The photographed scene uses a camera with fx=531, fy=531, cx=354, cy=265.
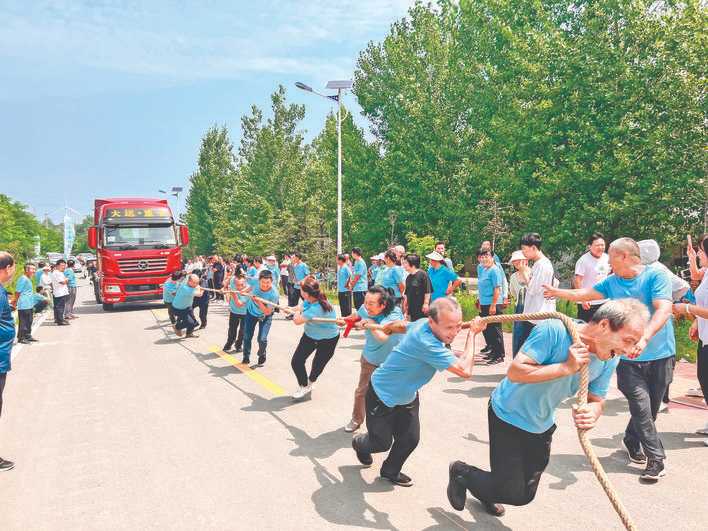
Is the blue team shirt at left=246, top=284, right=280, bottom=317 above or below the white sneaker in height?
above

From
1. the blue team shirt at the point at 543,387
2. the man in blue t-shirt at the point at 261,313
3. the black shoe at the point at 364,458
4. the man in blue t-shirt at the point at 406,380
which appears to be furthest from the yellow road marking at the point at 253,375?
the blue team shirt at the point at 543,387

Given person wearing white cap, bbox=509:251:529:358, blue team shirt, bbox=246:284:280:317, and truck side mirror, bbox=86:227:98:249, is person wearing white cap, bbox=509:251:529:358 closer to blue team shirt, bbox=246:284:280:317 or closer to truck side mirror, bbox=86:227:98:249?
blue team shirt, bbox=246:284:280:317

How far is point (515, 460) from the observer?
334 centimetres

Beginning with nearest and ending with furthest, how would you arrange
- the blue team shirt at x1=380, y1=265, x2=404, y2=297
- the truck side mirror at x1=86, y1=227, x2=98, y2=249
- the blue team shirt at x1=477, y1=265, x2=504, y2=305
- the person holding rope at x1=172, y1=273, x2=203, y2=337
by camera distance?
the blue team shirt at x1=477, y1=265, x2=504, y2=305 < the blue team shirt at x1=380, y1=265, x2=404, y2=297 < the person holding rope at x1=172, y1=273, x2=203, y2=337 < the truck side mirror at x1=86, y1=227, x2=98, y2=249

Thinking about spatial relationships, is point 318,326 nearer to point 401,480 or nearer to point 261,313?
point 261,313

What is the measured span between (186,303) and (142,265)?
752cm

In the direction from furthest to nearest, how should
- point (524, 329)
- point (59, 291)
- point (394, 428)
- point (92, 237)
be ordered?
point (92, 237) < point (59, 291) < point (524, 329) < point (394, 428)

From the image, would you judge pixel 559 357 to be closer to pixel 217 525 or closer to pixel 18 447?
pixel 217 525

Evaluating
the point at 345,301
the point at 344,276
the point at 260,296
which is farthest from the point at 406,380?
the point at 345,301

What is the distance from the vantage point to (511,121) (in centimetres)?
2027

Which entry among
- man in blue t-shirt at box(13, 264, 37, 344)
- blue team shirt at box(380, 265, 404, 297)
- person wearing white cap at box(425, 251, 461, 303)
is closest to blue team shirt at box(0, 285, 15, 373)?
blue team shirt at box(380, 265, 404, 297)

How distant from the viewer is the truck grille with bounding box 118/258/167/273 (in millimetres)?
18141

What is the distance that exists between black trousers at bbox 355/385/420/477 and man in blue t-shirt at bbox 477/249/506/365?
15.8 feet

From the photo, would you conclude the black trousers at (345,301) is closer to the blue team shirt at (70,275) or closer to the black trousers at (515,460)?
the blue team shirt at (70,275)
